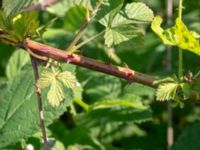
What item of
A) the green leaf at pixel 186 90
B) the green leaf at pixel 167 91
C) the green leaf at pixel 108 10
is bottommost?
the green leaf at pixel 186 90

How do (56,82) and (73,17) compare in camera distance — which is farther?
(73,17)

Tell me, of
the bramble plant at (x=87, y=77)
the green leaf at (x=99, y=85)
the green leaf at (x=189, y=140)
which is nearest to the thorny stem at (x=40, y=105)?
the bramble plant at (x=87, y=77)

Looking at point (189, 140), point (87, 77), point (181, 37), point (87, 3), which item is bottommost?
point (189, 140)

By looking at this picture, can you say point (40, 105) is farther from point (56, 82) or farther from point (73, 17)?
point (73, 17)

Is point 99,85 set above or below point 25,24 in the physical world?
below

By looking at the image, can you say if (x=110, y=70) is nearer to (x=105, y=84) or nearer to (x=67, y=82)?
(x=67, y=82)

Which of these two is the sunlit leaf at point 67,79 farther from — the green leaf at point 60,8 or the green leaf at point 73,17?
the green leaf at point 60,8

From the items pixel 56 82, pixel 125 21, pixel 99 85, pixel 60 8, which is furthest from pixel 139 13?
pixel 60 8

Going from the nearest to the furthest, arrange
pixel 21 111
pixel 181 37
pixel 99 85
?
pixel 181 37
pixel 21 111
pixel 99 85
